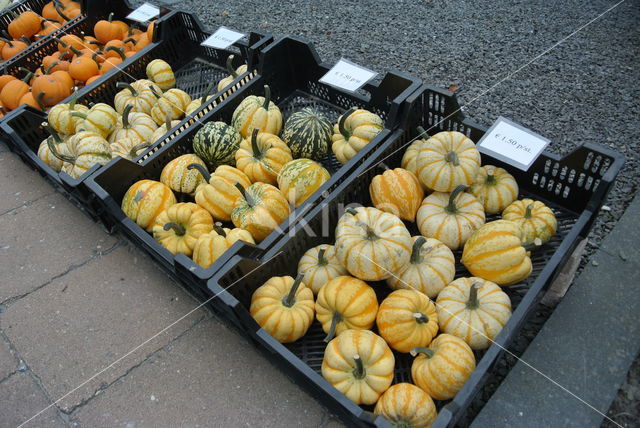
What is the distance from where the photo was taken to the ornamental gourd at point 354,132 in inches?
115

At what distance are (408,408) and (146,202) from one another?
6.03ft

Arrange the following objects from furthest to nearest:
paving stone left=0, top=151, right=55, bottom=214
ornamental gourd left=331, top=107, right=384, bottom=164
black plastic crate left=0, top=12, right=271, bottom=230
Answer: paving stone left=0, top=151, right=55, bottom=214, black plastic crate left=0, top=12, right=271, bottom=230, ornamental gourd left=331, top=107, right=384, bottom=164

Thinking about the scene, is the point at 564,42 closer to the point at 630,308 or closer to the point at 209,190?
the point at 630,308

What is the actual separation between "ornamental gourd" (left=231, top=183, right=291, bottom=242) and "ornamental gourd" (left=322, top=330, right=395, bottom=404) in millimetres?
842

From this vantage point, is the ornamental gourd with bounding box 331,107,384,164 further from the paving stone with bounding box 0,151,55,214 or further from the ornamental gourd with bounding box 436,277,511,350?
the paving stone with bounding box 0,151,55,214

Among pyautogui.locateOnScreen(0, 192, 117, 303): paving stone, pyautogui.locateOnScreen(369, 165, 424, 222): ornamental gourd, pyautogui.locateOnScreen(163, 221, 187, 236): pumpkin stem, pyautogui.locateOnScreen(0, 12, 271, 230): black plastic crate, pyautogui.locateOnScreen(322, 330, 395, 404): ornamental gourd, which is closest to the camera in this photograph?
pyautogui.locateOnScreen(322, 330, 395, 404): ornamental gourd

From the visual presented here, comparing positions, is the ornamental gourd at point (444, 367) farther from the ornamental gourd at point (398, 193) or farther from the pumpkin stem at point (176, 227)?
the pumpkin stem at point (176, 227)

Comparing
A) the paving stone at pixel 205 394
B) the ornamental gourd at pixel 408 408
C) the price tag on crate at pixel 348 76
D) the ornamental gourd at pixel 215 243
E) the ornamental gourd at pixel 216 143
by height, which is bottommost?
the paving stone at pixel 205 394

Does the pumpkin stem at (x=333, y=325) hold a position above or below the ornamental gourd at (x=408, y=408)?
above

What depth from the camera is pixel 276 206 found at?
268 cm

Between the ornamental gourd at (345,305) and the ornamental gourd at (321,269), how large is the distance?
10cm

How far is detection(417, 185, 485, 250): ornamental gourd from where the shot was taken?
8.29ft

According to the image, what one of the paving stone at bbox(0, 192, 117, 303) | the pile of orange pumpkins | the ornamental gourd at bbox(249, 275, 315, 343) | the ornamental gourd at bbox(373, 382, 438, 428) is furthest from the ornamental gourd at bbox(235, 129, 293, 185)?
the ornamental gourd at bbox(373, 382, 438, 428)

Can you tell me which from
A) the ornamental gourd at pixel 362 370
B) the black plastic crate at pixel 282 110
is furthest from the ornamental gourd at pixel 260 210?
the ornamental gourd at pixel 362 370
